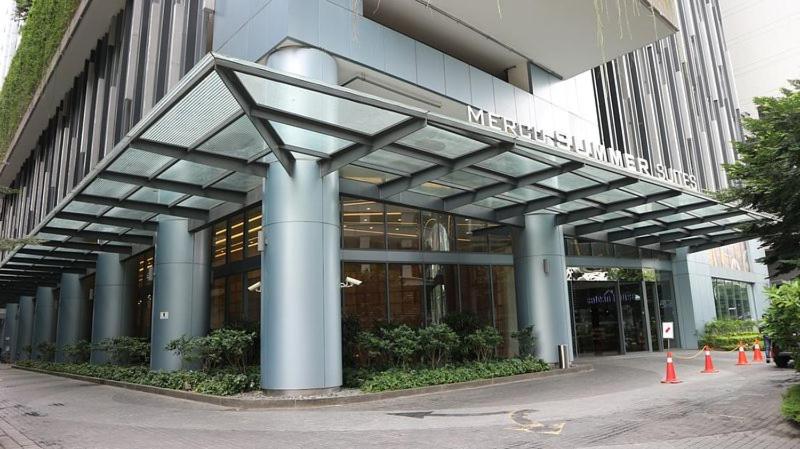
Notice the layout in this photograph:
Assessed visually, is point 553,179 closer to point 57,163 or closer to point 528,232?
point 528,232

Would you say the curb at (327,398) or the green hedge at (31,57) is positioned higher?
the green hedge at (31,57)

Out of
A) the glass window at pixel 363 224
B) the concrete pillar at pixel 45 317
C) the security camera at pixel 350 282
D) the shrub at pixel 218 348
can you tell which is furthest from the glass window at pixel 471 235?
the concrete pillar at pixel 45 317

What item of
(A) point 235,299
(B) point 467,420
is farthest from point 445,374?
(A) point 235,299

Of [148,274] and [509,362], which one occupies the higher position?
[148,274]

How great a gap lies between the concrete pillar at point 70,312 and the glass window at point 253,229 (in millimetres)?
18517

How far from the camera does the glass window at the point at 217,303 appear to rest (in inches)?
763

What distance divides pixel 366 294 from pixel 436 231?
142 inches

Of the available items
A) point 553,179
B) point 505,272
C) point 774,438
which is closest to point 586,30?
point 553,179

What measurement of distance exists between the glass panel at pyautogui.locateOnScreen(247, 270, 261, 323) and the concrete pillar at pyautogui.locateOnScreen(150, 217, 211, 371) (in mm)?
2196

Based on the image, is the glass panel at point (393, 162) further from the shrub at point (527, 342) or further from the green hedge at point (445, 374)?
the shrub at point (527, 342)

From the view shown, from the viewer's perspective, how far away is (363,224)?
18141 mm

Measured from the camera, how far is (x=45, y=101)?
A: 108 feet

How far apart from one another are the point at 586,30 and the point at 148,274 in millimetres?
20395

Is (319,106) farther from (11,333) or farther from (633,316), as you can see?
(11,333)
